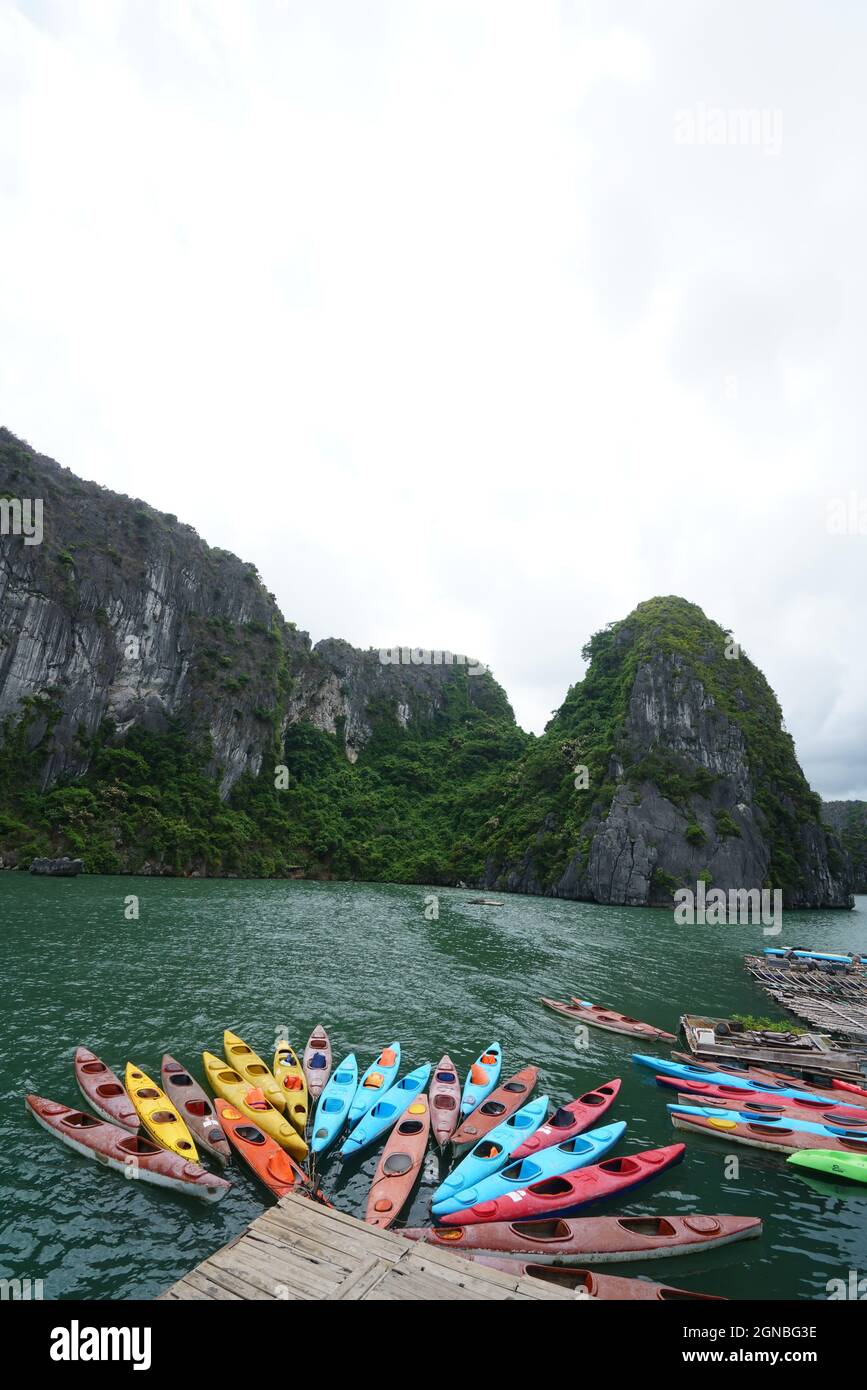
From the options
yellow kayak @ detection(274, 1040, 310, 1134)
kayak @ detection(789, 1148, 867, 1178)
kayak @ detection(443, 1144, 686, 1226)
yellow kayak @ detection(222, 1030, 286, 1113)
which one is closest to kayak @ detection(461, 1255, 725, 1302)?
kayak @ detection(443, 1144, 686, 1226)

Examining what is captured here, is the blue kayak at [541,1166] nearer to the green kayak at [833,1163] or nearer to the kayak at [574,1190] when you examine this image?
the kayak at [574,1190]

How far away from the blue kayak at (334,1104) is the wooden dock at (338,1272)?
3.63 meters

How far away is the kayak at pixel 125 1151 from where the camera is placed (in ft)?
30.4

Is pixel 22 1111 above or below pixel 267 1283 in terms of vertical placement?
below

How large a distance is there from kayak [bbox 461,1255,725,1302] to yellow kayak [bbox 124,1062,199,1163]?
542cm

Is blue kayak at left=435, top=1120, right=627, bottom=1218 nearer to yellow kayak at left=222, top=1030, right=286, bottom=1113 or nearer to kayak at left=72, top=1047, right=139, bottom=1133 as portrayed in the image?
yellow kayak at left=222, top=1030, right=286, bottom=1113

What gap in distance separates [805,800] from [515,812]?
3421 cm

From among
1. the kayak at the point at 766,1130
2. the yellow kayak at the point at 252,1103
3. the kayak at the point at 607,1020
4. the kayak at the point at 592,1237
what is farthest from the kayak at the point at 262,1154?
the kayak at the point at 607,1020

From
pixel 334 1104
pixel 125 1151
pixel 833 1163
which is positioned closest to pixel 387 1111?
pixel 334 1104

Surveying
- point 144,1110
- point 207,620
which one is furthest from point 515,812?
point 144,1110
